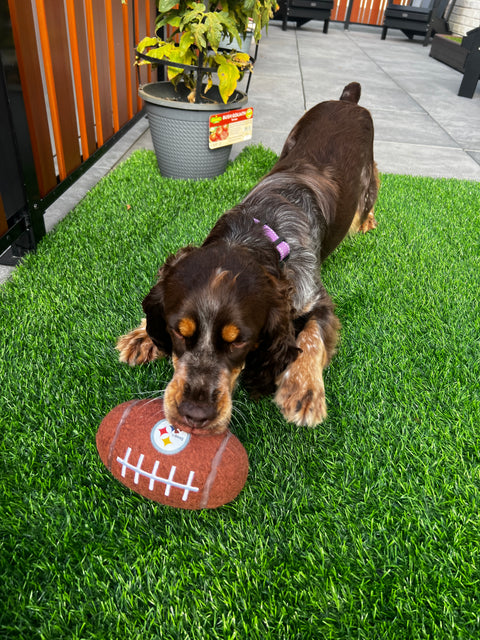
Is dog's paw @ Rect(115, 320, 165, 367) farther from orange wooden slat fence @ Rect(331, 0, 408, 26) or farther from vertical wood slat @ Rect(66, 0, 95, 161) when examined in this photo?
orange wooden slat fence @ Rect(331, 0, 408, 26)

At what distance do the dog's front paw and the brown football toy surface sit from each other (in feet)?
1.45

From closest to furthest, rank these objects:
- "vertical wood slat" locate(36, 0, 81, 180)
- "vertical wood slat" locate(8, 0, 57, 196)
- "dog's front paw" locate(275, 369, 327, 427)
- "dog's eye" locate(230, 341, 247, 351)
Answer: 1. "dog's eye" locate(230, 341, 247, 351)
2. "dog's front paw" locate(275, 369, 327, 427)
3. "vertical wood slat" locate(8, 0, 57, 196)
4. "vertical wood slat" locate(36, 0, 81, 180)

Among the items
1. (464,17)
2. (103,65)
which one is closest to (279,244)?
(103,65)

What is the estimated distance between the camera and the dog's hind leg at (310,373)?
84.5 inches

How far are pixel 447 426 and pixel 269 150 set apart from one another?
13.4 feet

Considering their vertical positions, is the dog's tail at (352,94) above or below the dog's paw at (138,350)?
above

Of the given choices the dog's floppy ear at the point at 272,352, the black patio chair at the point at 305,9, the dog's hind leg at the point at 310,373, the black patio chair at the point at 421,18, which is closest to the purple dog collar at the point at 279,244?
the dog's floppy ear at the point at 272,352

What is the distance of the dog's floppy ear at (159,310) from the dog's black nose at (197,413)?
18.0 inches

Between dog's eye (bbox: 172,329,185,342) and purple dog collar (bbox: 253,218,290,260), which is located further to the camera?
purple dog collar (bbox: 253,218,290,260)

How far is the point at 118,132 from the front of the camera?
5172 millimetres

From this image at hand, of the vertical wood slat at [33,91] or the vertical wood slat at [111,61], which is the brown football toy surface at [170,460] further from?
the vertical wood slat at [111,61]

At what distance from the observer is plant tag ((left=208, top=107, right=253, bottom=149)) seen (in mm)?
4195

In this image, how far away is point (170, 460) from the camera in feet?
5.28

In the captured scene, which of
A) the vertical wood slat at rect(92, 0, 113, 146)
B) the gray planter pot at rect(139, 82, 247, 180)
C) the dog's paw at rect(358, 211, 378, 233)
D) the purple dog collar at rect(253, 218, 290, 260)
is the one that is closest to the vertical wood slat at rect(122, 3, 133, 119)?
the vertical wood slat at rect(92, 0, 113, 146)
